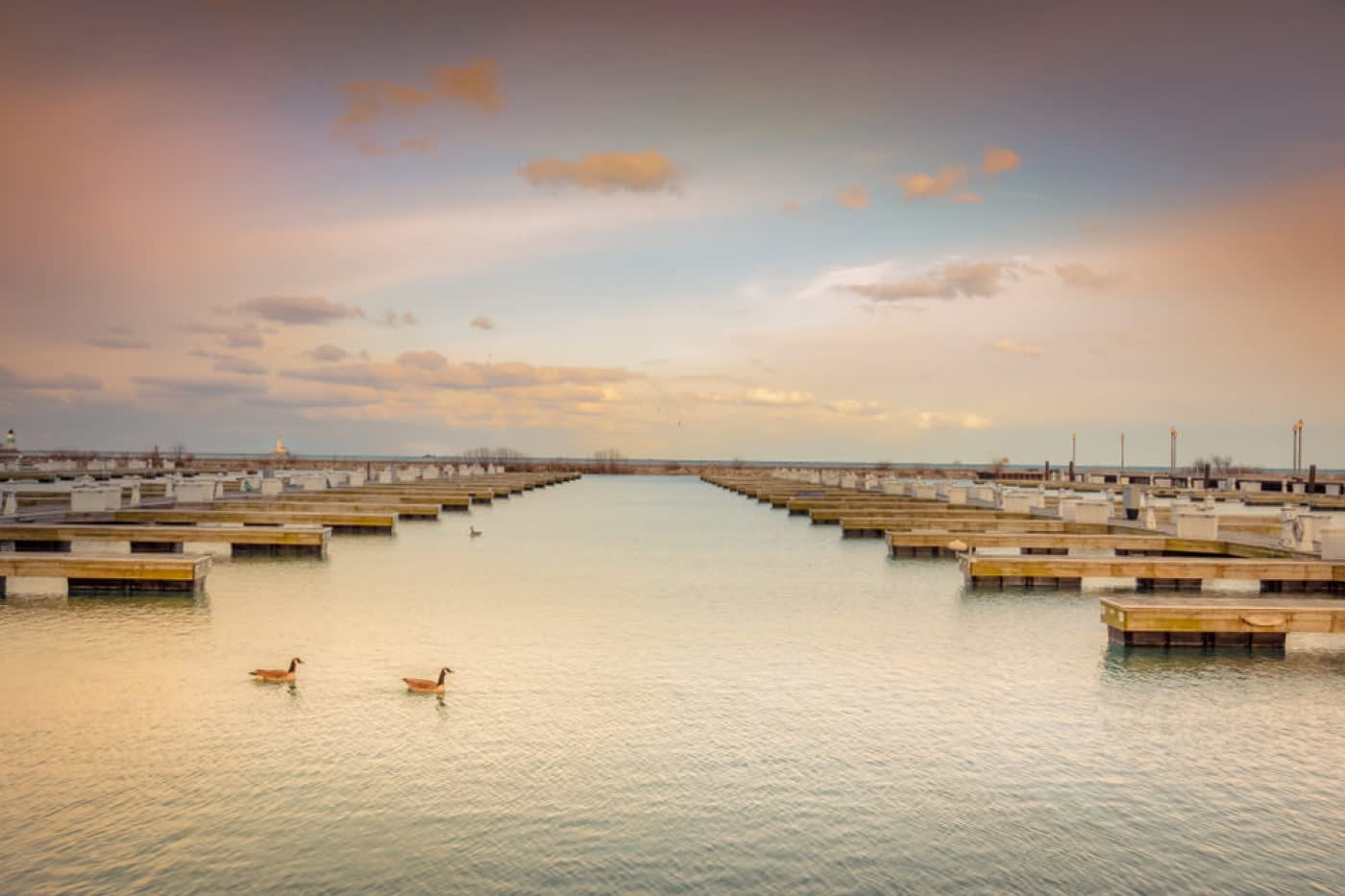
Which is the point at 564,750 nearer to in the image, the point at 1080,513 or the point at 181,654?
the point at 181,654

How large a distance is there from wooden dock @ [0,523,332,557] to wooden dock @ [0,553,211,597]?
3.86 metres

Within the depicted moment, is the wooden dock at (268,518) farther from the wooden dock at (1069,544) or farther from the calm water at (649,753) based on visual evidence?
the wooden dock at (1069,544)

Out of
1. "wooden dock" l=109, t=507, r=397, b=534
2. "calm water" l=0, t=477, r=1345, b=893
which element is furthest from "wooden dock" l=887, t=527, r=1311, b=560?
"wooden dock" l=109, t=507, r=397, b=534

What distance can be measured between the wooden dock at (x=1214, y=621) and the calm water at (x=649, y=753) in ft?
1.49

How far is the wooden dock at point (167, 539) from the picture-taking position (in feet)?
77.0

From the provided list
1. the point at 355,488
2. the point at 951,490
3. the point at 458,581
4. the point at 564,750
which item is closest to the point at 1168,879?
the point at 564,750

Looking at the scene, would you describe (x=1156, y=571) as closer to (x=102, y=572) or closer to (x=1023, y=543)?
(x=1023, y=543)

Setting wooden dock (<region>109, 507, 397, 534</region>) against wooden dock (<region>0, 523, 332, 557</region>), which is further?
wooden dock (<region>109, 507, 397, 534</region>)

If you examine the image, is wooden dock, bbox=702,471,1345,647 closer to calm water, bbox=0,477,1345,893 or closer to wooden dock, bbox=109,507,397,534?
calm water, bbox=0,477,1345,893

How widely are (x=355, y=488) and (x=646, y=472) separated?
86341 millimetres

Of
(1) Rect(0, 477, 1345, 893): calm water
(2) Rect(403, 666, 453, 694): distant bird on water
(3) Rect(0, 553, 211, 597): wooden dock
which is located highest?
(3) Rect(0, 553, 211, 597): wooden dock

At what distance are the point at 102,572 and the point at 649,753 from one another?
14223mm

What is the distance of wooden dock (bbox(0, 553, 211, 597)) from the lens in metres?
18.5

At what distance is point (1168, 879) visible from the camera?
7605 mm
